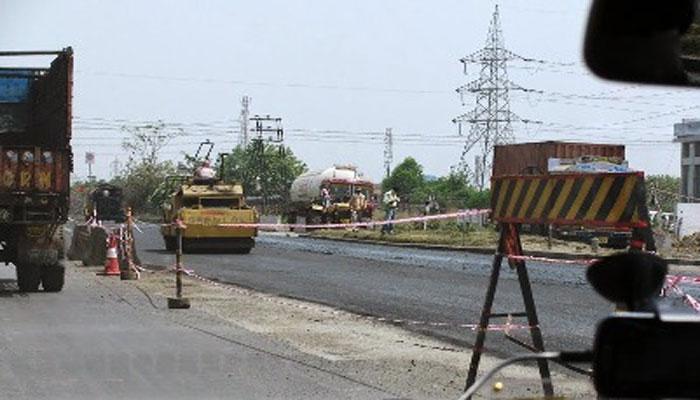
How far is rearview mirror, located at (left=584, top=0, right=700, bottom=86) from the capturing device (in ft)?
6.99

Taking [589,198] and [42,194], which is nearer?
[589,198]

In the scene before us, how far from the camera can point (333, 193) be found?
179 feet

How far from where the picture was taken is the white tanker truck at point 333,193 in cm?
5294

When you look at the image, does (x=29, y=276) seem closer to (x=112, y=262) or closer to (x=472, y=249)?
(x=112, y=262)

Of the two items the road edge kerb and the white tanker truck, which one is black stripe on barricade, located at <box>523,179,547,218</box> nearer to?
the road edge kerb

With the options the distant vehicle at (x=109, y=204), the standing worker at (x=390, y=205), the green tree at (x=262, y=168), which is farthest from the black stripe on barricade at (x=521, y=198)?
the green tree at (x=262, y=168)

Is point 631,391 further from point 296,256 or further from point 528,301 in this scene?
point 296,256

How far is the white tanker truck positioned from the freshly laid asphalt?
18.7 metres

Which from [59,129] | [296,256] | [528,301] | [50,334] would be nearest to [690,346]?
[528,301]

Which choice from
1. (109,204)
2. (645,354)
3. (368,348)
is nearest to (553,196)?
(368,348)

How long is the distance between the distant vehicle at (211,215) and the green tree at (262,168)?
61.0 meters

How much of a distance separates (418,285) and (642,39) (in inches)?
713

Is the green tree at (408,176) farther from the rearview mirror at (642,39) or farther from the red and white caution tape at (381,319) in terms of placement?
the rearview mirror at (642,39)

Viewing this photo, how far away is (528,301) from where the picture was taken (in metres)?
7.48
